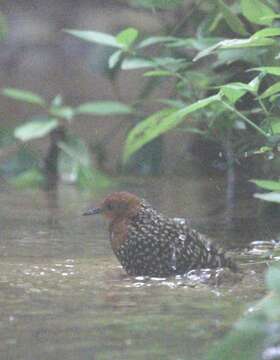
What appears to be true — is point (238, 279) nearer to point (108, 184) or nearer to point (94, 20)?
point (108, 184)

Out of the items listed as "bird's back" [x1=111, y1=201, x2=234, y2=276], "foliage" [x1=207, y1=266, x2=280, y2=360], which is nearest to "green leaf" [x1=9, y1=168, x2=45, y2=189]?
"bird's back" [x1=111, y1=201, x2=234, y2=276]

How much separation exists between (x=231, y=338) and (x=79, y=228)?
11.4 ft

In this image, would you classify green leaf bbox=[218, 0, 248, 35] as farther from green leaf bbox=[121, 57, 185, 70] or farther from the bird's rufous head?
the bird's rufous head

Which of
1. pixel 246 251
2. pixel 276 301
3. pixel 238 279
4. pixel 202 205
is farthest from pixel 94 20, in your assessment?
pixel 276 301

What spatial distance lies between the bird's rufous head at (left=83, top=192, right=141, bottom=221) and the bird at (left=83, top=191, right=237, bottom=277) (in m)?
0.10

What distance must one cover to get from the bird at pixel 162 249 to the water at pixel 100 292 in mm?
71

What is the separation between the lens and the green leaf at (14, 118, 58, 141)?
8211 millimetres

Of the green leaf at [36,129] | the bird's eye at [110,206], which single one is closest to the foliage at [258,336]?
the bird's eye at [110,206]

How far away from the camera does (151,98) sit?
9852 mm

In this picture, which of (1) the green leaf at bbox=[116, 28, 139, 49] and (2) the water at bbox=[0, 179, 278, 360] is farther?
(1) the green leaf at bbox=[116, 28, 139, 49]

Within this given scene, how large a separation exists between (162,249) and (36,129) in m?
3.12

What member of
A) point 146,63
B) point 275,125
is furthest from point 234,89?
point 146,63

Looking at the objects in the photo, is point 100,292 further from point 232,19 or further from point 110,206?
point 232,19

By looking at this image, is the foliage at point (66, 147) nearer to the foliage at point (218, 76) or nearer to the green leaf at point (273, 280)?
the foliage at point (218, 76)
